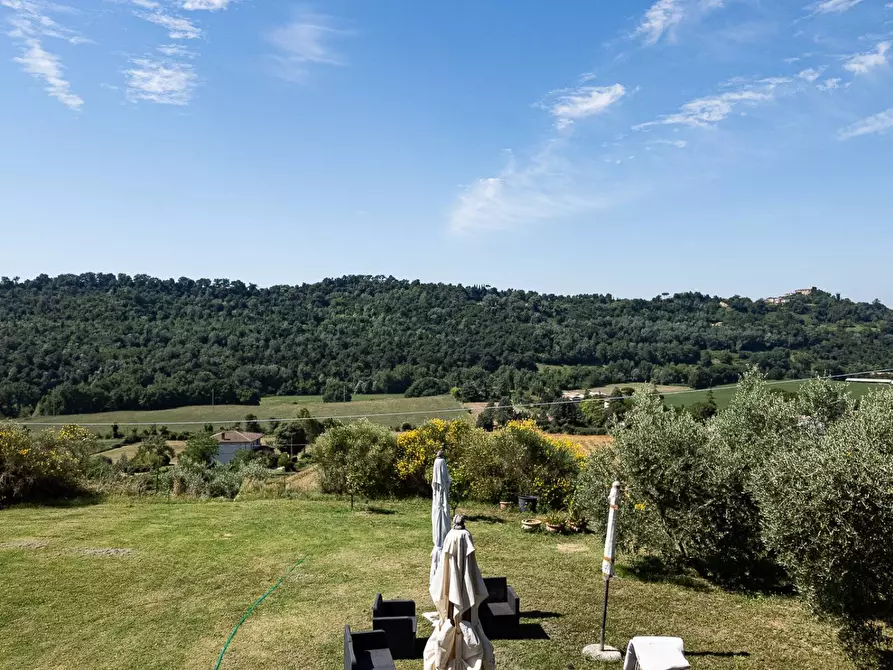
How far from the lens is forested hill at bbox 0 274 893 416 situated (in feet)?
162

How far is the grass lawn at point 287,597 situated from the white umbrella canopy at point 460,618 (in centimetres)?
219

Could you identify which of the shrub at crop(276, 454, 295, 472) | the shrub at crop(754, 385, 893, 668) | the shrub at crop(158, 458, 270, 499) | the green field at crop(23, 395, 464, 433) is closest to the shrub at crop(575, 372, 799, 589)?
the shrub at crop(754, 385, 893, 668)

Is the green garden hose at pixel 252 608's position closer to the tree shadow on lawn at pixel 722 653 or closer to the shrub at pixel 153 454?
the tree shadow on lawn at pixel 722 653

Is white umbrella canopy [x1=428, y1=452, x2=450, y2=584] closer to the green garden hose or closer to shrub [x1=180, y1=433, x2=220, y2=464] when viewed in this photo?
the green garden hose

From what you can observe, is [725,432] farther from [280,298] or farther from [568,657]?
[280,298]

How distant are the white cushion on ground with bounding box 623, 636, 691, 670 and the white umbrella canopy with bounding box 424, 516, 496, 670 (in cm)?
163

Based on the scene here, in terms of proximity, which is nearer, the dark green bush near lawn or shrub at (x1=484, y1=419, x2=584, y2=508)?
the dark green bush near lawn

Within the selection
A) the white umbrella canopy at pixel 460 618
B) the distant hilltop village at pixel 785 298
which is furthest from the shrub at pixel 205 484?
the distant hilltop village at pixel 785 298

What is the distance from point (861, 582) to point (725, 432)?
6558 millimetres

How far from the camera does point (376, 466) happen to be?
1738 centimetres

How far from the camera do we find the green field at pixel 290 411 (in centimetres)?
4441

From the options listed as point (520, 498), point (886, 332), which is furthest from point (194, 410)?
point (886, 332)

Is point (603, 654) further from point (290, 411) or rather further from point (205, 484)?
point (290, 411)

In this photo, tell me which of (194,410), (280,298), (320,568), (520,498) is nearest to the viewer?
(320,568)
